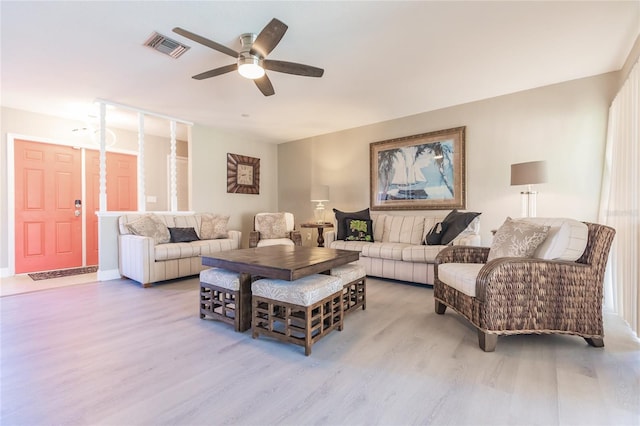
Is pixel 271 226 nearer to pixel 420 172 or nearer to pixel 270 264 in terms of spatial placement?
pixel 420 172

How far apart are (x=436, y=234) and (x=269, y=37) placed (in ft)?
9.54

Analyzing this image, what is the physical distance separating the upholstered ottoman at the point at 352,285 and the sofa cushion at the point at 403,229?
1.64 m

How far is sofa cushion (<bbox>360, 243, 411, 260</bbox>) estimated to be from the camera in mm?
3715

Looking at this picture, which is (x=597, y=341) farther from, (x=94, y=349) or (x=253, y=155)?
(x=253, y=155)

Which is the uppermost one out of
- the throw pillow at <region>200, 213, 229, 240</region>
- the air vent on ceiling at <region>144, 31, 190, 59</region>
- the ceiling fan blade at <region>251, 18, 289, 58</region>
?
the air vent on ceiling at <region>144, 31, 190, 59</region>

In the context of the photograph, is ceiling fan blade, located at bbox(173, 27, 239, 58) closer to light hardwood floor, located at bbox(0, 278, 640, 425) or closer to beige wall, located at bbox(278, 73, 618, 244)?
light hardwood floor, located at bbox(0, 278, 640, 425)

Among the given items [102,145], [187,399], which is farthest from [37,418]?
[102,145]

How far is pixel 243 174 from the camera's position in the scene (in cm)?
580

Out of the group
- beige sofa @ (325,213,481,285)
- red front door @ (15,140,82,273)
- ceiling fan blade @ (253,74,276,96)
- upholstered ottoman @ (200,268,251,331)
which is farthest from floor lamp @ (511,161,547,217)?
red front door @ (15,140,82,273)

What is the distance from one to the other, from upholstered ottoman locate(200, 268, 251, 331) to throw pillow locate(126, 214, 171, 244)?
5.76 feet

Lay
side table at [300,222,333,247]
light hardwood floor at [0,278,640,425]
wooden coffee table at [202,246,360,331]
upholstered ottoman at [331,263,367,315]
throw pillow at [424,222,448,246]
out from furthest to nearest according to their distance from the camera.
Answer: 1. side table at [300,222,333,247]
2. throw pillow at [424,222,448,246]
3. upholstered ottoman at [331,263,367,315]
4. wooden coffee table at [202,246,360,331]
5. light hardwood floor at [0,278,640,425]

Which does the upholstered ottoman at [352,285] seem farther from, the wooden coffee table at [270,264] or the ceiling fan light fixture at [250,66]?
the ceiling fan light fixture at [250,66]

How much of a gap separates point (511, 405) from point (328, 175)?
454cm

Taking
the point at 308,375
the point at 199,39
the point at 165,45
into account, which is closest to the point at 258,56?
the point at 199,39
